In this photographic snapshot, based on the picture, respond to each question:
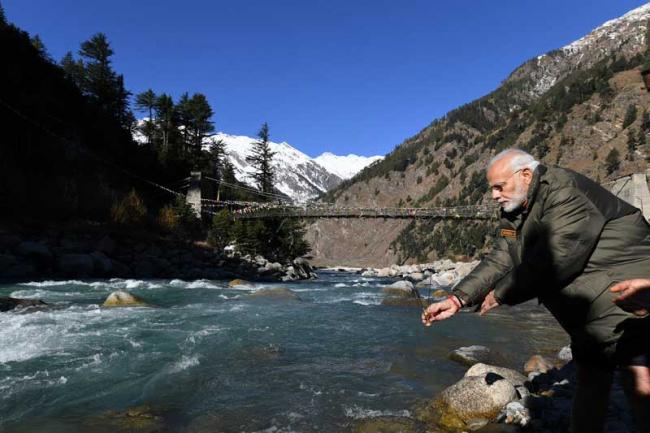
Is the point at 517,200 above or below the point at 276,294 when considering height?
above

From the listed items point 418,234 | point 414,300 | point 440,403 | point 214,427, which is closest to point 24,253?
point 414,300

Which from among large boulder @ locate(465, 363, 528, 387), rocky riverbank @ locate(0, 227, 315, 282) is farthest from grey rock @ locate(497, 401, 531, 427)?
rocky riverbank @ locate(0, 227, 315, 282)

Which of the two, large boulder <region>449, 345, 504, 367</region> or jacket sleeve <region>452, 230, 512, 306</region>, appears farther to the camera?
large boulder <region>449, 345, 504, 367</region>

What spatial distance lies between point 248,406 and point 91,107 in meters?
32.6

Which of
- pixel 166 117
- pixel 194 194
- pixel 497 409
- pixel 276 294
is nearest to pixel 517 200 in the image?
pixel 497 409

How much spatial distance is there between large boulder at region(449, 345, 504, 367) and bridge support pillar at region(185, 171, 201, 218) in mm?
25277

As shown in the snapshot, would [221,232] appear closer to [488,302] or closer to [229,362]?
[229,362]

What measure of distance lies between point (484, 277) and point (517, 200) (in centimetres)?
44

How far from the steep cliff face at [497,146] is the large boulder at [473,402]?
2265cm

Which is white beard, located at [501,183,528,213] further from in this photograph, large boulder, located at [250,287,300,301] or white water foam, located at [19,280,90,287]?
white water foam, located at [19,280,90,287]

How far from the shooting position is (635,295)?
1.58 m

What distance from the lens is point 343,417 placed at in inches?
157

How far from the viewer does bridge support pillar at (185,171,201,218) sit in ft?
97.2

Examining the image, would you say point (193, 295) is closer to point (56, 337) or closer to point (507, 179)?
point (56, 337)
